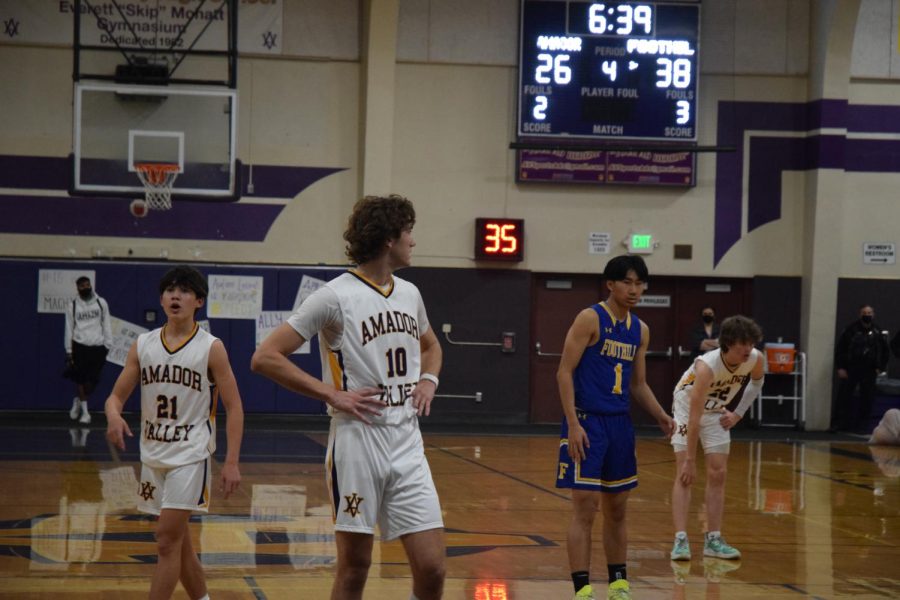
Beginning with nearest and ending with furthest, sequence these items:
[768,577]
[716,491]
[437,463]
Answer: [768,577] < [716,491] < [437,463]

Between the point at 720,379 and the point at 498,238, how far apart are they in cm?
1054

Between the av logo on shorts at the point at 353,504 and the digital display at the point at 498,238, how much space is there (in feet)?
45.5

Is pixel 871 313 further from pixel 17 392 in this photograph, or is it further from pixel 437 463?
pixel 17 392

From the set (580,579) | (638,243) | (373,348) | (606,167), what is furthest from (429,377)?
(638,243)

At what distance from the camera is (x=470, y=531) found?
865cm

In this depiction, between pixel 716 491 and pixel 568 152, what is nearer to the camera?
pixel 716 491

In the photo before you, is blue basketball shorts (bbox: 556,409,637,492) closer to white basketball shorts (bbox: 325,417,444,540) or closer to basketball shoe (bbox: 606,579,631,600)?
basketball shoe (bbox: 606,579,631,600)

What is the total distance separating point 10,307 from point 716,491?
12.4 metres

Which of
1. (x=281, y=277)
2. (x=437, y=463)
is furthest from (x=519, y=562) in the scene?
(x=281, y=277)

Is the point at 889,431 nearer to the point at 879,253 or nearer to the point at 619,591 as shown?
the point at 879,253

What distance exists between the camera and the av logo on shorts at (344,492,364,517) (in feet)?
14.5

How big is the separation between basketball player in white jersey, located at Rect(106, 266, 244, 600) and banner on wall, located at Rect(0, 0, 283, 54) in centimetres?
1265

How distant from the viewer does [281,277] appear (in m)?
17.9

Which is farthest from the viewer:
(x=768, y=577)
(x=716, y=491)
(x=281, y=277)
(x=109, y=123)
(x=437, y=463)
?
(x=281, y=277)
